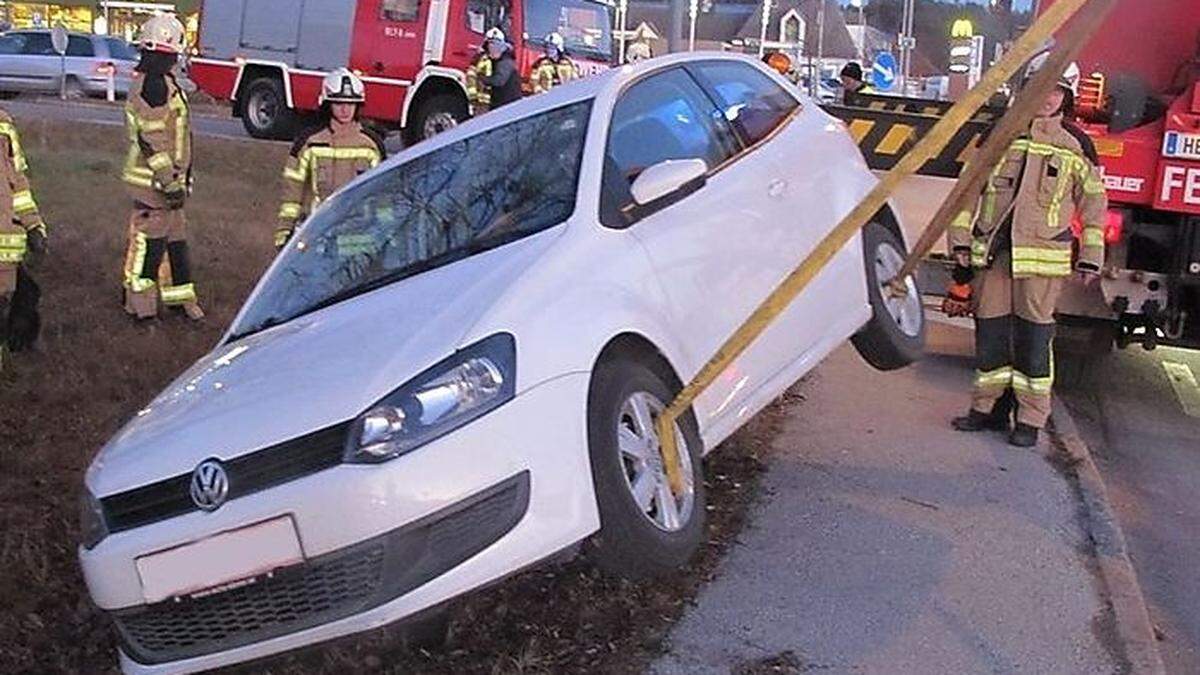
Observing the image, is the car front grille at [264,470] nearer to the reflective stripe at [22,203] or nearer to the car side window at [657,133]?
the car side window at [657,133]

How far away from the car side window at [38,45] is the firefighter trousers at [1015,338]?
24595mm

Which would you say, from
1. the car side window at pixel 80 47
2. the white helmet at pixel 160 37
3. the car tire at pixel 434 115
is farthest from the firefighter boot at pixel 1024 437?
the car side window at pixel 80 47

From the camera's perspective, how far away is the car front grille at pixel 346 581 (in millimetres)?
3436

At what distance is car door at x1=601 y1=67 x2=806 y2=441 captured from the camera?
446 cm

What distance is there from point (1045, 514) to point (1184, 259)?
265cm

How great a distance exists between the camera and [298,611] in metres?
3.51

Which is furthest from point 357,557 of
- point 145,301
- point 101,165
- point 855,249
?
point 101,165

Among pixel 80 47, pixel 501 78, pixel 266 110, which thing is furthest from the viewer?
pixel 80 47

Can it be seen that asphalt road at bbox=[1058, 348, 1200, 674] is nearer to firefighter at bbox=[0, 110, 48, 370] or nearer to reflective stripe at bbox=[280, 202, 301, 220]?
reflective stripe at bbox=[280, 202, 301, 220]

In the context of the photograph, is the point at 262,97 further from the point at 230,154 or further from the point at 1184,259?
the point at 1184,259

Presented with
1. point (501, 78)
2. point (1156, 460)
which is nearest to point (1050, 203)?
point (1156, 460)

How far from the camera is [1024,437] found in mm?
6270

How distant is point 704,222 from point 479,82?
1162cm

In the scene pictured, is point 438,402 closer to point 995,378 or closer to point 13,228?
point 995,378
